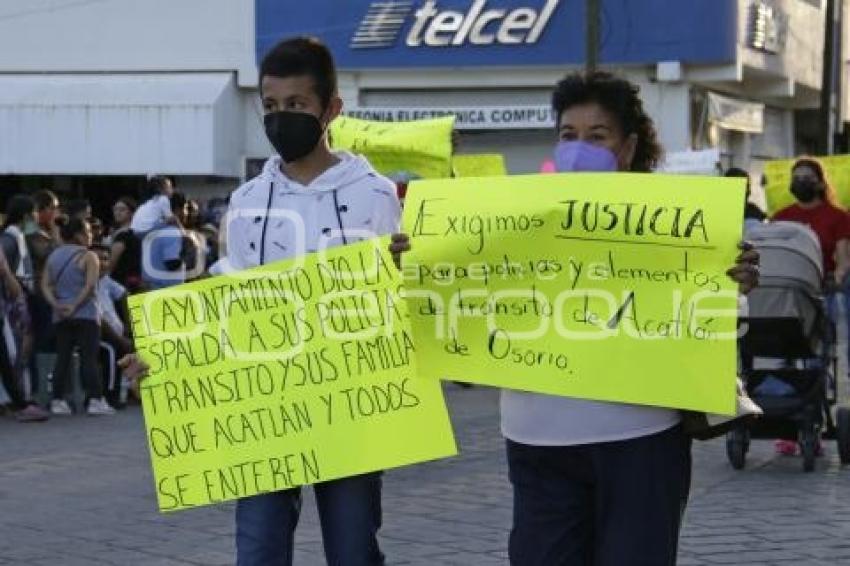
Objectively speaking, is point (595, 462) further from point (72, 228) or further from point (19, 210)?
point (19, 210)

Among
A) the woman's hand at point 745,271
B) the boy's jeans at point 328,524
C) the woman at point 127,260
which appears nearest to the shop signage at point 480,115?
the woman at point 127,260

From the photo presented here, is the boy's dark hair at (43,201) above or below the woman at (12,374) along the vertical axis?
above

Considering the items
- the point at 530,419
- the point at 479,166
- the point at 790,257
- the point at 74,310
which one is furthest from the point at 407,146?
the point at 530,419

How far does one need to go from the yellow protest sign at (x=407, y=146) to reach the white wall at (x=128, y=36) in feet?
55.5

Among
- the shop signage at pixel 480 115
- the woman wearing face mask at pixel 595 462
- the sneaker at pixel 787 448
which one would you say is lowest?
the sneaker at pixel 787 448

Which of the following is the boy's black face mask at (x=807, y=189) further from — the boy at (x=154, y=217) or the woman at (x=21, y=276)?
the boy at (x=154, y=217)

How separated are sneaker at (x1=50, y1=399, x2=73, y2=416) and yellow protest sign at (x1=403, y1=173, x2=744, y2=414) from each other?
9652 mm

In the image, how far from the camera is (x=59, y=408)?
1399 centimetres

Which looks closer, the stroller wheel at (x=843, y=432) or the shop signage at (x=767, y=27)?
the stroller wheel at (x=843, y=432)

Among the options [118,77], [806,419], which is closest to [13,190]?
[118,77]

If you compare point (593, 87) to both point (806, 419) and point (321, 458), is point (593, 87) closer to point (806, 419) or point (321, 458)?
point (321, 458)

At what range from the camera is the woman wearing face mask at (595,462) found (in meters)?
4.25

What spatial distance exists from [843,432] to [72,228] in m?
6.54

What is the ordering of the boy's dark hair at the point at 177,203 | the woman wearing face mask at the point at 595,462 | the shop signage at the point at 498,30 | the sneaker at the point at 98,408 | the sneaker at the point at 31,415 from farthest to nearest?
the shop signage at the point at 498,30, the boy's dark hair at the point at 177,203, the sneaker at the point at 98,408, the sneaker at the point at 31,415, the woman wearing face mask at the point at 595,462
